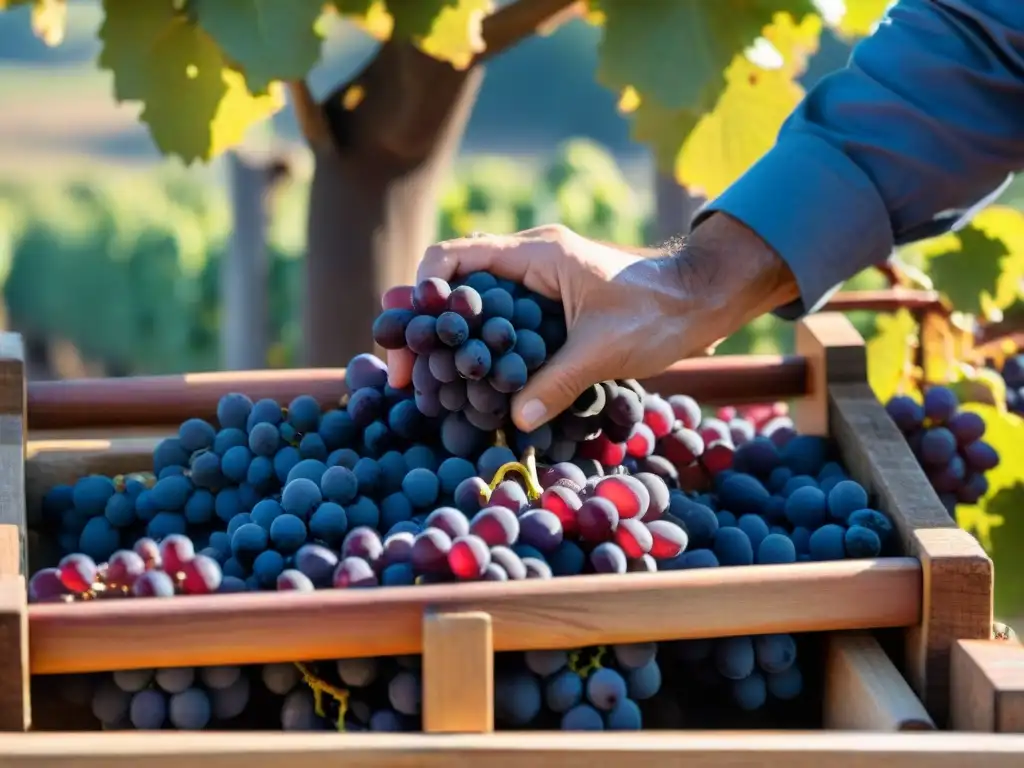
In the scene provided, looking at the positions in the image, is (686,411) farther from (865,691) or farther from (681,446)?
(865,691)

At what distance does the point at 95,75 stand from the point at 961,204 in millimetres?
12932

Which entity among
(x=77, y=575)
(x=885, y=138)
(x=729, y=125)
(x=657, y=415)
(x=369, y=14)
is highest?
(x=369, y=14)

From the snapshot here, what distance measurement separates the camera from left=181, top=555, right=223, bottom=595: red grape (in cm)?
95

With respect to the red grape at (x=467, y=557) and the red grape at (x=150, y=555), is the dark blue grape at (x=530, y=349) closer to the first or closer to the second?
the red grape at (x=467, y=557)

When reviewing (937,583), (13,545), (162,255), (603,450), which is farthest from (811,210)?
(162,255)

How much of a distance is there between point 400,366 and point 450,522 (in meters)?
0.21

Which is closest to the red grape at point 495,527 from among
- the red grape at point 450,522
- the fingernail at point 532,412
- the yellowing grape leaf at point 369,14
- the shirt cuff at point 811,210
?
the red grape at point 450,522

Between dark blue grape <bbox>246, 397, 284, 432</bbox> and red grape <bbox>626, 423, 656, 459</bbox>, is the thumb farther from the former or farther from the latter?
dark blue grape <bbox>246, 397, 284, 432</bbox>

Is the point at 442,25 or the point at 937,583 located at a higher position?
the point at 442,25

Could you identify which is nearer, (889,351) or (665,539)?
(665,539)

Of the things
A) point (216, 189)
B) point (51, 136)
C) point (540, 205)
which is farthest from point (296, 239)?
point (51, 136)

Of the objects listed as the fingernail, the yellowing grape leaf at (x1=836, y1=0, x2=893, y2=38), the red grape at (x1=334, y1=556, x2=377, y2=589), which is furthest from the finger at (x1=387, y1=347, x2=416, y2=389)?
the yellowing grape leaf at (x1=836, y1=0, x2=893, y2=38)

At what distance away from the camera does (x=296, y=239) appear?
5.62 m

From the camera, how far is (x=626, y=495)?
1011mm
